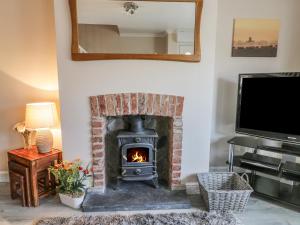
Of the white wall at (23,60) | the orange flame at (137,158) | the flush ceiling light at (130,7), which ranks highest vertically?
the flush ceiling light at (130,7)

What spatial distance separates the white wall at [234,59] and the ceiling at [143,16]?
0.72 metres

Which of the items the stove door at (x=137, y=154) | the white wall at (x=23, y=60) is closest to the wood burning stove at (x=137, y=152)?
the stove door at (x=137, y=154)

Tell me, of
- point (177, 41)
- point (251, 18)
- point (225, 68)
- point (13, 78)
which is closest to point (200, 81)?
point (177, 41)

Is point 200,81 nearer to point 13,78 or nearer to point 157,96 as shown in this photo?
point 157,96

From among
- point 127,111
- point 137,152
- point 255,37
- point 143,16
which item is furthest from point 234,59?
point 137,152

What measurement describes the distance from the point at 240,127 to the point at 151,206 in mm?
1318

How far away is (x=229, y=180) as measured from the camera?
265 centimetres

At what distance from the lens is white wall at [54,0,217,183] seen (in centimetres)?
239

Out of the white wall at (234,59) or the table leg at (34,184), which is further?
the white wall at (234,59)

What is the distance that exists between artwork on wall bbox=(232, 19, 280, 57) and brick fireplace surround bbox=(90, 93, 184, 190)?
110cm

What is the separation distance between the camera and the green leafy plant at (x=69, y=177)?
2.39m

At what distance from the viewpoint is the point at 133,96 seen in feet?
8.08

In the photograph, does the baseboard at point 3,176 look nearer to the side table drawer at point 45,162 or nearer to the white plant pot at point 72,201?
the side table drawer at point 45,162

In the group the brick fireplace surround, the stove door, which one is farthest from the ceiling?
the stove door
